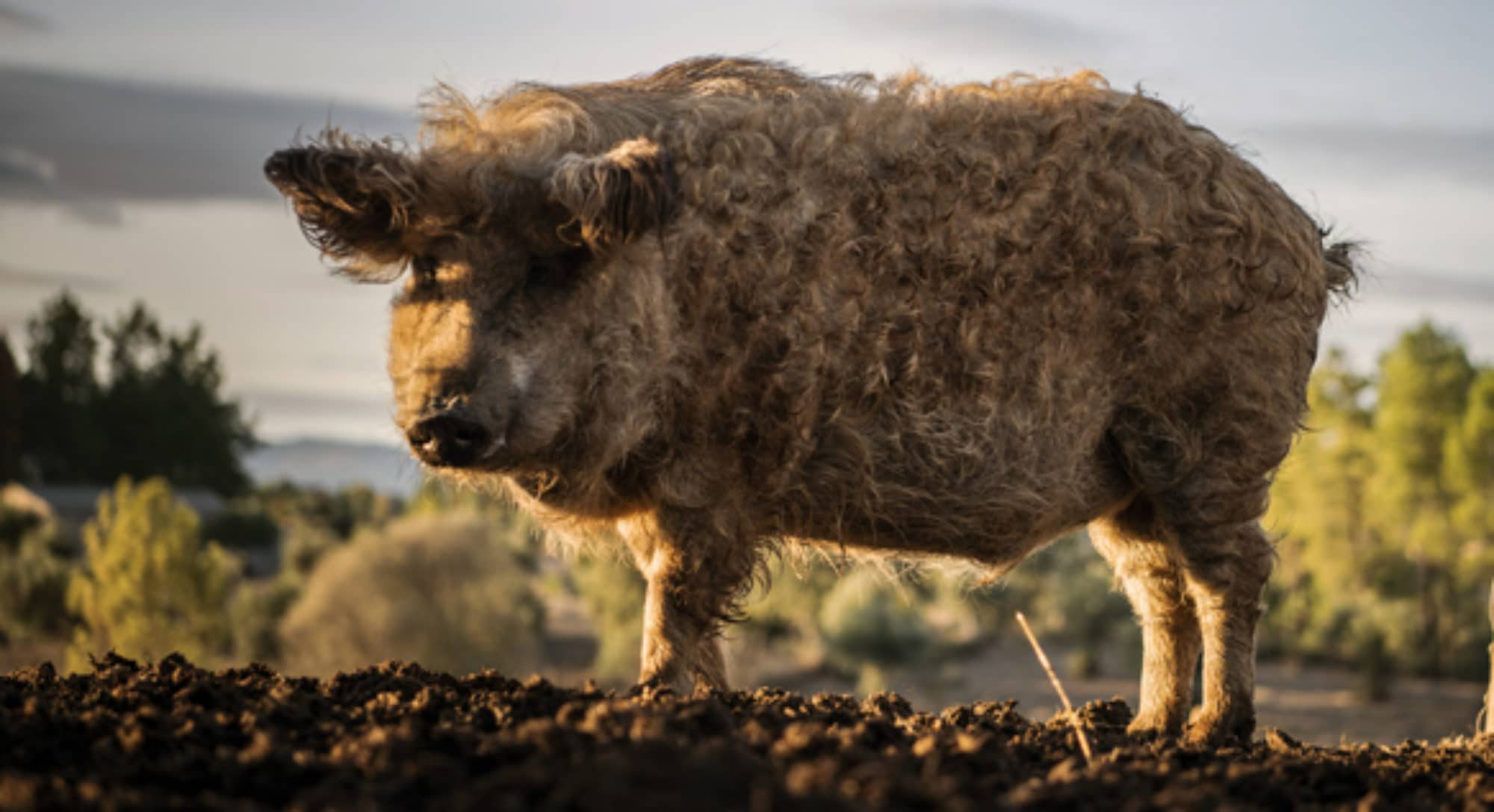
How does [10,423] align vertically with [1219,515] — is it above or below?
below

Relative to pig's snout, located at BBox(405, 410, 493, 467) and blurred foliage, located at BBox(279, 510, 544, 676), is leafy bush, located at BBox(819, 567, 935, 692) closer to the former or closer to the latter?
blurred foliage, located at BBox(279, 510, 544, 676)

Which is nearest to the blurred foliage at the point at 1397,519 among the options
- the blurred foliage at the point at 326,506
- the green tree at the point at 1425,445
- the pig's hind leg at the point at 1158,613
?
the green tree at the point at 1425,445

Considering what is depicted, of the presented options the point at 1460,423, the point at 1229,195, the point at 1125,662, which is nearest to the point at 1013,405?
the point at 1229,195

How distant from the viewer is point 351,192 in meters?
4.94

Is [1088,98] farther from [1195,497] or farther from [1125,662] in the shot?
[1125,662]

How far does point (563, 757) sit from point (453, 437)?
177cm

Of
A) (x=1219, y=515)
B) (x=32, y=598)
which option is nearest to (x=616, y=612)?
(x=32, y=598)

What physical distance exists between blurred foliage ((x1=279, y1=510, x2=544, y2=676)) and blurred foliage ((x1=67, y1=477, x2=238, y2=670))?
5269 millimetres

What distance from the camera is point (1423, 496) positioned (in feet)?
119

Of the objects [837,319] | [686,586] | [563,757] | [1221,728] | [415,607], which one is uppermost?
[837,319]

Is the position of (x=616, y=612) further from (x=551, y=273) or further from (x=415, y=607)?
(x=551, y=273)

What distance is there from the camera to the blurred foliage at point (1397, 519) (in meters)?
33.9

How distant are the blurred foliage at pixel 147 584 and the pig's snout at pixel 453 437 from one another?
97.2 feet

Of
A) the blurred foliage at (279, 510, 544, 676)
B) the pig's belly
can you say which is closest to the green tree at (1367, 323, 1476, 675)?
the blurred foliage at (279, 510, 544, 676)
